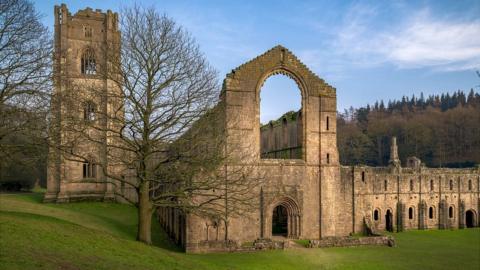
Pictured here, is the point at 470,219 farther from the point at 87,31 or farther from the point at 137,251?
the point at 87,31

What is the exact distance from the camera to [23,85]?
16.0 meters

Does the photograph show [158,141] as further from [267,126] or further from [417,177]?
[417,177]

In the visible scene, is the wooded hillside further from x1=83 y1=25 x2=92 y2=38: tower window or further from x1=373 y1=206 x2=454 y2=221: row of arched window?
x1=83 y1=25 x2=92 y2=38: tower window

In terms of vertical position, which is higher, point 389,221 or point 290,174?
point 290,174

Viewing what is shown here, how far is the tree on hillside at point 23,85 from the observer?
15.7 metres

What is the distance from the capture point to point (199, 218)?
2302cm

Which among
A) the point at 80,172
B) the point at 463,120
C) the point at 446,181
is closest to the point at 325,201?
the point at 446,181

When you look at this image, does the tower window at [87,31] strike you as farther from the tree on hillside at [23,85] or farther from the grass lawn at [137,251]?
the tree on hillside at [23,85]

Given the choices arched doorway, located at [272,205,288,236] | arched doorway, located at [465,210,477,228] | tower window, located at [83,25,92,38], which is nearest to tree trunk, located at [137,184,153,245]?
arched doorway, located at [272,205,288,236]

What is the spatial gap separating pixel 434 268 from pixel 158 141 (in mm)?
14524

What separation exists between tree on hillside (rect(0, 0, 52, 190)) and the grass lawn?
311cm

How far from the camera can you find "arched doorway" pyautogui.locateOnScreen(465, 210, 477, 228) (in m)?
36.9

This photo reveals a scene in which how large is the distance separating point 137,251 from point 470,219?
1335 inches

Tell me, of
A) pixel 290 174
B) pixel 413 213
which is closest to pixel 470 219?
pixel 413 213
